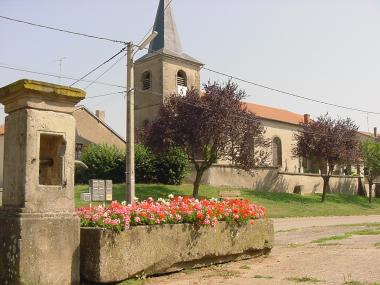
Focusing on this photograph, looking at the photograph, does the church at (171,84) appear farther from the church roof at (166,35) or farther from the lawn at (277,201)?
the lawn at (277,201)

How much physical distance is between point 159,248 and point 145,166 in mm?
23323

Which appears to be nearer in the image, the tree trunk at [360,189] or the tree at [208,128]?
the tree at [208,128]

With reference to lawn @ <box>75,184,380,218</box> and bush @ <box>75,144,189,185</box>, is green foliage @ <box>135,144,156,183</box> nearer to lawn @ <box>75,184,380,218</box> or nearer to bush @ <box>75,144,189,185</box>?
bush @ <box>75,144,189,185</box>

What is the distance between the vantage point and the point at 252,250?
27.2 feet

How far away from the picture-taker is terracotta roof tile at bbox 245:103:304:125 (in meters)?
48.8

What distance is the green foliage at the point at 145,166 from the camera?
29.6m

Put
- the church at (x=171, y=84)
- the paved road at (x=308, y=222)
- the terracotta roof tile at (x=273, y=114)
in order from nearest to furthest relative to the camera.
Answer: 1. the paved road at (x=308, y=222)
2. the church at (x=171, y=84)
3. the terracotta roof tile at (x=273, y=114)

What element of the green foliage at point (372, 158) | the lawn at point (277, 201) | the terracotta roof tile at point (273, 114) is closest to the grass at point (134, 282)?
the lawn at point (277, 201)

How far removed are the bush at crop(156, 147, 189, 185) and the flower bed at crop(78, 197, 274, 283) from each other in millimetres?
21633

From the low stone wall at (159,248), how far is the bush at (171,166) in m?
21.8

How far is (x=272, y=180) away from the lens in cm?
3738

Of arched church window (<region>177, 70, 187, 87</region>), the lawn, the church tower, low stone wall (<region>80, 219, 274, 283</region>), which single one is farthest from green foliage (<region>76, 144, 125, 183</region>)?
low stone wall (<region>80, 219, 274, 283</region>)

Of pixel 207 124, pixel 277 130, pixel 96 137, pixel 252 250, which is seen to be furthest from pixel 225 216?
pixel 277 130

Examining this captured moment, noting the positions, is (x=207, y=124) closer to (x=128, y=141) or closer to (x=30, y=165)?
(x=128, y=141)
